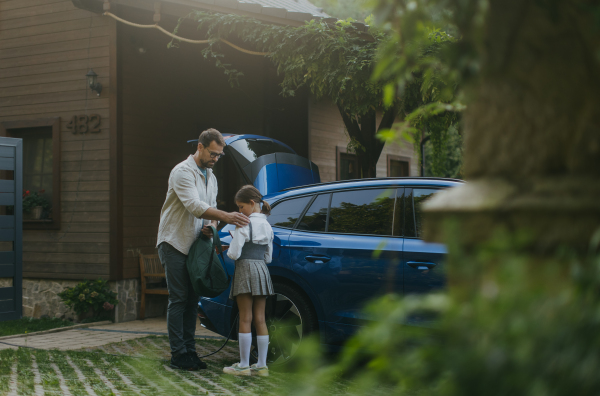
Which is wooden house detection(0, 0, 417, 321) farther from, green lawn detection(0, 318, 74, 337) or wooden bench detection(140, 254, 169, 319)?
green lawn detection(0, 318, 74, 337)

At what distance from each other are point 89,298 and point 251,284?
4159 millimetres

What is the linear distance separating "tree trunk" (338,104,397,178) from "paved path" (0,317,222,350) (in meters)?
3.46

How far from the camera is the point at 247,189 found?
514 cm

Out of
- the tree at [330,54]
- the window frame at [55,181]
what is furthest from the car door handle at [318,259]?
the window frame at [55,181]

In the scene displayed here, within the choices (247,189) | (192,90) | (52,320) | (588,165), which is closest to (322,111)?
(192,90)

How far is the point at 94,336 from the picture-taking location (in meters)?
7.18

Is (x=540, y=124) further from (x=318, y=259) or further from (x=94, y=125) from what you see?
(x=94, y=125)

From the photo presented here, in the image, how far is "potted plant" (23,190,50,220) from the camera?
8.91m

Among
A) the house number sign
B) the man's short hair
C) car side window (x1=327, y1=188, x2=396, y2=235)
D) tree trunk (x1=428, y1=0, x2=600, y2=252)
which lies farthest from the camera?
the house number sign

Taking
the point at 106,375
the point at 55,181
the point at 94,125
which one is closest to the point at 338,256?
the point at 106,375

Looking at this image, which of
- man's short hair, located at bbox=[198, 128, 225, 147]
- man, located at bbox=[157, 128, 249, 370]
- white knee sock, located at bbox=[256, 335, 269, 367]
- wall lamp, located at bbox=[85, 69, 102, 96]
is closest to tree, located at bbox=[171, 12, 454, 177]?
wall lamp, located at bbox=[85, 69, 102, 96]

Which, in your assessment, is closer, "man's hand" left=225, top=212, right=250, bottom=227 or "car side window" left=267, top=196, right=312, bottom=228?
"man's hand" left=225, top=212, right=250, bottom=227

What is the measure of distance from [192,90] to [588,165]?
32.4ft

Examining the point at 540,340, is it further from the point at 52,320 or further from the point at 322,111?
the point at 322,111
